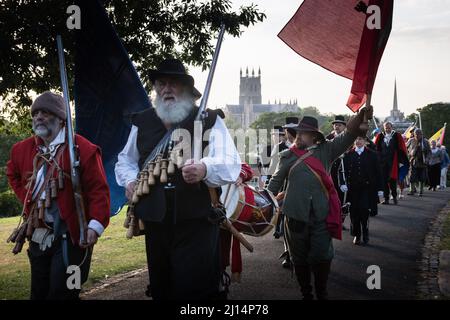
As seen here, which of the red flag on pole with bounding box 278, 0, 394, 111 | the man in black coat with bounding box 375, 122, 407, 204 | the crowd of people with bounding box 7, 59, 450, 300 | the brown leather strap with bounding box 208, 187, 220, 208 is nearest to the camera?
the crowd of people with bounding box 7, 59, 450, 300

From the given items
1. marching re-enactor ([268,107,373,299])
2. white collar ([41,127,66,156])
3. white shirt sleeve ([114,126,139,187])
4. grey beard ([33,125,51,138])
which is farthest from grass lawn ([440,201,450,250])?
grey beard ([33,125,51,138])

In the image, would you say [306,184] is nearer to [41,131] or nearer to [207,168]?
[207,168]

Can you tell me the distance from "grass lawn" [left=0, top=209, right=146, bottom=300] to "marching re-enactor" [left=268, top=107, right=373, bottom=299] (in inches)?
115

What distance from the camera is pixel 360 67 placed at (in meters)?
5.08

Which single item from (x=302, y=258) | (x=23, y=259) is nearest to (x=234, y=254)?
(x=302, y=258)

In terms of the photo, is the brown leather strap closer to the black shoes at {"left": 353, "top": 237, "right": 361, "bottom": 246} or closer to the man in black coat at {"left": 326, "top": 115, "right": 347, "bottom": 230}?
the black shoes at {"left": 353, "top": 237, "right": 361, "bottom": 246}

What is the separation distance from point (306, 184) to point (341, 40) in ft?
5.75

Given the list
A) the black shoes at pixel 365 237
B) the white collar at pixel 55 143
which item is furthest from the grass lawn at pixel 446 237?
the white collar at pixel 55 143

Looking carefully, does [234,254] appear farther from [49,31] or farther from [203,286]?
[49,31]

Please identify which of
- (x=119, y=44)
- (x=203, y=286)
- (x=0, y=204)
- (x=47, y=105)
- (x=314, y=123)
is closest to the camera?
(x=203, y=286)

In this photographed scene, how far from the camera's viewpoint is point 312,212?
6.20m

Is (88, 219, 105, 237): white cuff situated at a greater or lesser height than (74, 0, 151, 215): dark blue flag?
lesser

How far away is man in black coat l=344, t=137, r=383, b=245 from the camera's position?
10.1 meters
